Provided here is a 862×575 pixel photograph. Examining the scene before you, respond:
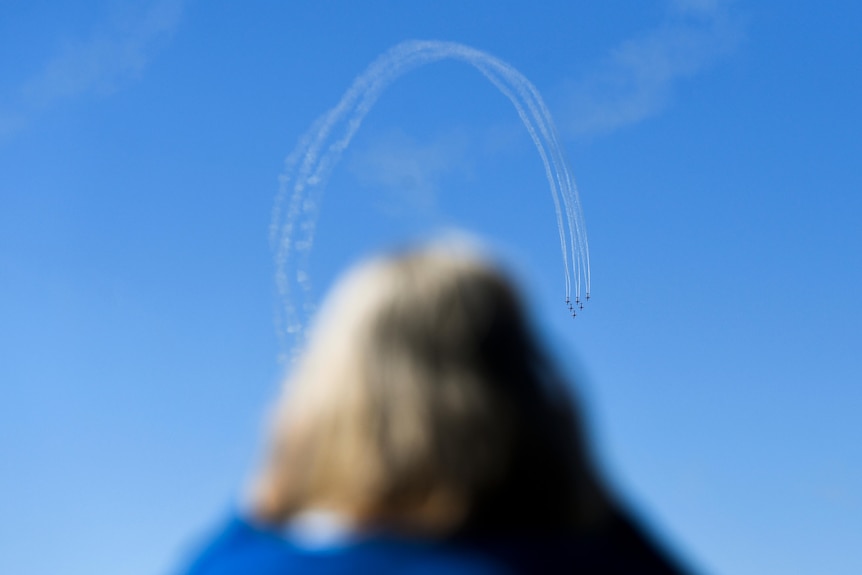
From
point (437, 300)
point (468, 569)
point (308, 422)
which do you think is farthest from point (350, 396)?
point (468, 569)

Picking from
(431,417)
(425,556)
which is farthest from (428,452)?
(425,556)

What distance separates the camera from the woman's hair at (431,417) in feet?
15.9

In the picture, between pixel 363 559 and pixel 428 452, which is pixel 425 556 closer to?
pixel 363 559

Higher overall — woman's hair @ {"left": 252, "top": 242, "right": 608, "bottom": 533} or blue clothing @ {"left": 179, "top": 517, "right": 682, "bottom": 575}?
woman's hair @ {"left": 252, "top": 242, "right": 608, "bottom": 533}

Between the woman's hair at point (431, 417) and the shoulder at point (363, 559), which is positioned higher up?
the woman's hair at point (431, 417)

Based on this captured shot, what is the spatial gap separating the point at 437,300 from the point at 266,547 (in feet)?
4.81

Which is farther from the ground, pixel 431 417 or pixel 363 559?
pixel 431 417

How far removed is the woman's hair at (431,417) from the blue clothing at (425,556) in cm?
9

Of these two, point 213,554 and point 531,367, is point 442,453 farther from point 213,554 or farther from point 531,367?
point 213,554

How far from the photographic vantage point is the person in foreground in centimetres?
484

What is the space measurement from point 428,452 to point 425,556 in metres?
0.49

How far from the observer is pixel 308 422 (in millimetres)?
5051

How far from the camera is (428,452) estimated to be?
4820 mm

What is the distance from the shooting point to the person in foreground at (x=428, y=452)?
191 inches
